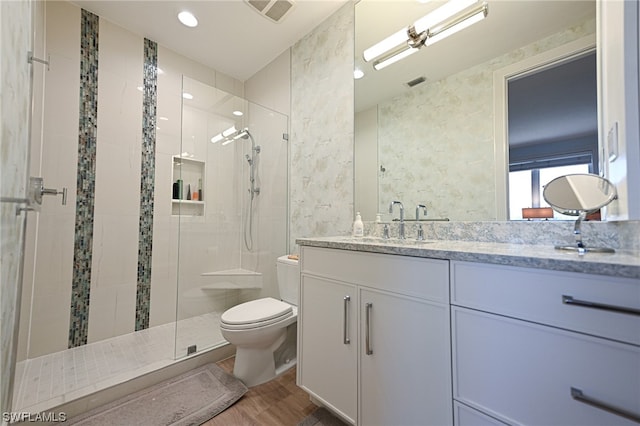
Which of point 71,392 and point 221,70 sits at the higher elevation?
point 221,70

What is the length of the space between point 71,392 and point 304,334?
135cm

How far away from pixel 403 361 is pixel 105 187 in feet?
8.27

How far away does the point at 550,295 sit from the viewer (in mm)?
675

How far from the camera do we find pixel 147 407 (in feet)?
4.45

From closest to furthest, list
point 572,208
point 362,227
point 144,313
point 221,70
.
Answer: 1. point 572,208
2. point 362,227
3. point 144,313
4. point 221,70

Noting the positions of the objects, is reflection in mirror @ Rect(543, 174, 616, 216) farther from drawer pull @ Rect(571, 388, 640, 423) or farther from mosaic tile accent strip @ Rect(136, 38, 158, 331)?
mosaic tile accent strip @ Rect(136, 38, 158, 331)

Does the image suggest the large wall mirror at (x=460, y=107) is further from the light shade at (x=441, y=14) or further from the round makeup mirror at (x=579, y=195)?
the round makeup mirror at (x=579, y=195)

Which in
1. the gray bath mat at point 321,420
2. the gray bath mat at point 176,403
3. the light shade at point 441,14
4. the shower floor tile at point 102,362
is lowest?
the gray bath mat at point 321,420

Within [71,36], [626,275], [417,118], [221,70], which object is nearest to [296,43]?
[221,70]

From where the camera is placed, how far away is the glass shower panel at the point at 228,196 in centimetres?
213

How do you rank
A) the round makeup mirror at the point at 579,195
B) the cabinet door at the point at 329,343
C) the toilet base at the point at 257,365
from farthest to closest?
the toilet base at the point at 257,365 → the cabinet door at the point at 329,343 → the round makeup mirror at the point at 579,195

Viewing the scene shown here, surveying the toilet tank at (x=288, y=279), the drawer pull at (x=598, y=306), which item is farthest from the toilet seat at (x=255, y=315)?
the drawer pull at (x=598, y=306)

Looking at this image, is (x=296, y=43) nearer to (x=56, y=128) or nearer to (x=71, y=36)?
(x=71, y=36)

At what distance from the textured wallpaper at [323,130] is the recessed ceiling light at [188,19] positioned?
830mm
